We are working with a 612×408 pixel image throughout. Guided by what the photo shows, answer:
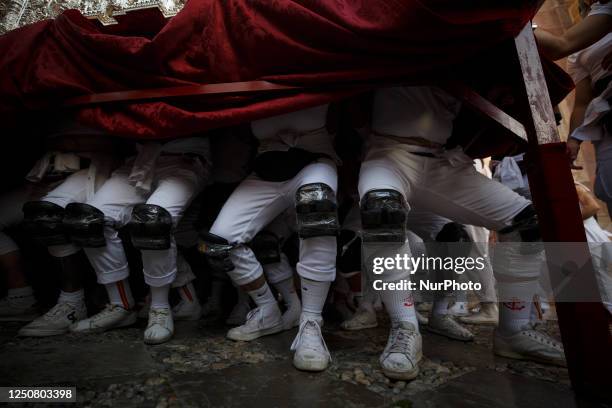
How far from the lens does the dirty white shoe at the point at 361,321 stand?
2.14 metres

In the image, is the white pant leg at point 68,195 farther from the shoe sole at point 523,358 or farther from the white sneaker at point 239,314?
the shoe sole at point 523,358

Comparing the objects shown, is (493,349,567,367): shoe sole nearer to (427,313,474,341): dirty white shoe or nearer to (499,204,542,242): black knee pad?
(427,313,474,341): dirty white shoe

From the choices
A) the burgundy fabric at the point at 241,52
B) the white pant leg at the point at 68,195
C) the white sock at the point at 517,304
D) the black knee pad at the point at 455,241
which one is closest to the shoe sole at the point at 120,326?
the white pant leg at the point at 68,195

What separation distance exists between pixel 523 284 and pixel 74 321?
239 centimetres

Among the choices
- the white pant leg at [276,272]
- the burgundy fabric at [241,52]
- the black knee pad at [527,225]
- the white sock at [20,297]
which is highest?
the burgundy fabric at [241,52]

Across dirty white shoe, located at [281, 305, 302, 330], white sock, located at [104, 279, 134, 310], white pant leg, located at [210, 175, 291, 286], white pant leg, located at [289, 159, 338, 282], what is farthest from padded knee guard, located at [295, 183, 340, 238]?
white sock, located at [104, 279, 134, 310]

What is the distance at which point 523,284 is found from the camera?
1642mm

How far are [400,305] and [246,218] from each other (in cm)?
86

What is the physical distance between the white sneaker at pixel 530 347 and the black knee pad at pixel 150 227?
1.71 m

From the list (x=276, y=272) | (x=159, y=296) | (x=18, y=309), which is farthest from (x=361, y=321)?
(x=18, y=309)

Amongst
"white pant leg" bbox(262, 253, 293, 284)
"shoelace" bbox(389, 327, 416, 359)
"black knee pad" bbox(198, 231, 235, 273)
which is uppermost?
"black knee pad" bbox(198, 231, 235, 273)

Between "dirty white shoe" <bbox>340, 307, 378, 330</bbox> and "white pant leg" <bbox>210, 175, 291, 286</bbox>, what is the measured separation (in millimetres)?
651

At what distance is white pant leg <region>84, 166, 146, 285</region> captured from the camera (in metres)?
1.96

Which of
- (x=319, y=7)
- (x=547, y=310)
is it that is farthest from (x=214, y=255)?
(x=547, y=310)
